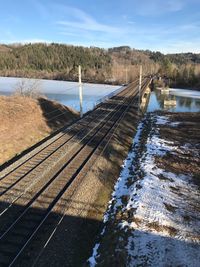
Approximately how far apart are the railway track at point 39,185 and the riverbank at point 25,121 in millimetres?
2564

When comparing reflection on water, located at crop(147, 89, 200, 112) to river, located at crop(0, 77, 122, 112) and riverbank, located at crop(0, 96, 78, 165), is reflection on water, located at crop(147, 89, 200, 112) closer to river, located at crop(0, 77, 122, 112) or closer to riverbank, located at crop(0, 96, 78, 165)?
river, located at crop(0, 77, 122, 112)

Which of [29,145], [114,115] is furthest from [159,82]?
[29,145]

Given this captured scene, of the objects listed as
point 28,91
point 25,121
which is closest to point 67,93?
point 28,91

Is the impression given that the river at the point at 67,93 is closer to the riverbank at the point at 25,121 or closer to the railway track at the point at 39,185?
the riverbank at the point at 25,121

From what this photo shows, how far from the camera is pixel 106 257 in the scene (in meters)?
11.3

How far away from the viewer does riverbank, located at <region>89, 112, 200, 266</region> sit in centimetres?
1156

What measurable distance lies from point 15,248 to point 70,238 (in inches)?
92.5

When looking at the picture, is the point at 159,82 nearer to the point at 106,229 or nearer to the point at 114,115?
the point at 114,115

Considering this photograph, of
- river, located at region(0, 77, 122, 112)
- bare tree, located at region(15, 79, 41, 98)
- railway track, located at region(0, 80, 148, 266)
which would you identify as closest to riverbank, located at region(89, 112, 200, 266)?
railway track, located at region(0, 80, 148, 266)

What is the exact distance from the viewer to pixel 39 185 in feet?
54.6

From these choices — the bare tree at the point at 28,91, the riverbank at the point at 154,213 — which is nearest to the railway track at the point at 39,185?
the riverbank at the point at 154,213

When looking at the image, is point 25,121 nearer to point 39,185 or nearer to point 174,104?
point 39,185

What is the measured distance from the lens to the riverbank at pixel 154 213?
37.9ft

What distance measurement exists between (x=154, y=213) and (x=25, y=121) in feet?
67.2
